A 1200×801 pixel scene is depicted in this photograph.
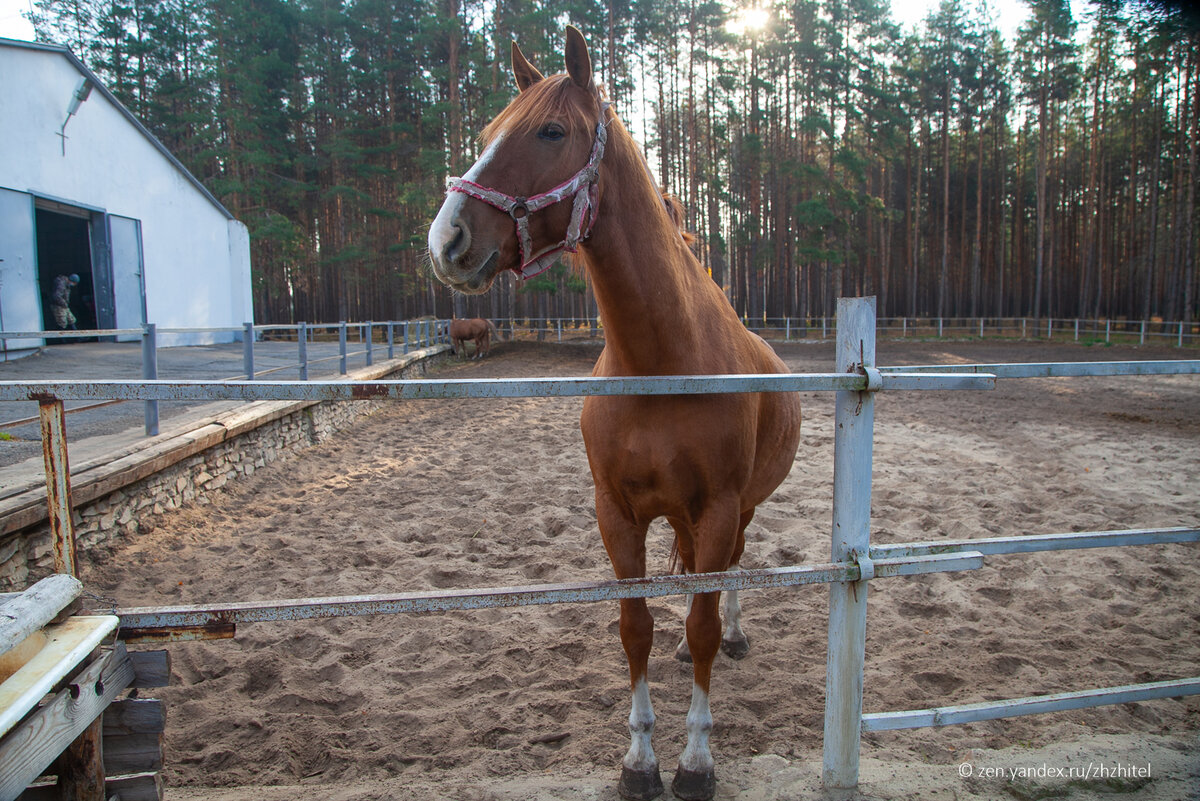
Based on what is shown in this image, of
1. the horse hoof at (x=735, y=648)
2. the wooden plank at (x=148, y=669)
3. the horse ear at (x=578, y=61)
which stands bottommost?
the horse hoof at (x=735, y=648)

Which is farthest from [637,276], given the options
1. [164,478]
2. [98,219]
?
[98,219]

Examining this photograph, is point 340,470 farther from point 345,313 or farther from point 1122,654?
point 345,313

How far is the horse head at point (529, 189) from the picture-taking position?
1678 mm

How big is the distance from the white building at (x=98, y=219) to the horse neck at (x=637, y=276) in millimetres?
11031

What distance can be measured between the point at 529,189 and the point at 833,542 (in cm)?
133

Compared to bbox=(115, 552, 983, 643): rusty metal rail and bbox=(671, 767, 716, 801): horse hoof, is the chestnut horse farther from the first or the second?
bbox=(115, 552, 983, 643): rusty metal rail

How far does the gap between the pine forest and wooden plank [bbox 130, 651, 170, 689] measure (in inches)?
869

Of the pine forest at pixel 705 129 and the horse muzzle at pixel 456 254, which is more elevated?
the pine forest at pixel 705 129

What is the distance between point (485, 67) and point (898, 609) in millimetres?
23504

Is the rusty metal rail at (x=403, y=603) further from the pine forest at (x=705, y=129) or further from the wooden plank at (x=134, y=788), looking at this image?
the pine forest at (x=705, y=129)

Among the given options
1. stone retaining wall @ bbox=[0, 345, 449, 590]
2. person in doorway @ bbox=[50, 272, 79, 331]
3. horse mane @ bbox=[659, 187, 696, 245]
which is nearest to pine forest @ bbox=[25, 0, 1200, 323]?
person in doorway @ bbox=[50, 272, 79, 331]

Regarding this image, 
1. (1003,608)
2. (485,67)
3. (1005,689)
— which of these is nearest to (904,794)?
(1005,689)

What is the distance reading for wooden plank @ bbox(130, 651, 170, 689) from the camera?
168cm

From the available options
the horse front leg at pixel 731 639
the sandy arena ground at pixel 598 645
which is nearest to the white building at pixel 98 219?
the sandy arena ground at pixel 598 645
